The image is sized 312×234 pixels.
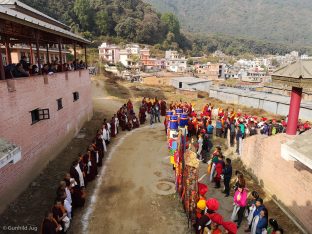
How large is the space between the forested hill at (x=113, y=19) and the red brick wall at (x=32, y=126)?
7088 centimetres

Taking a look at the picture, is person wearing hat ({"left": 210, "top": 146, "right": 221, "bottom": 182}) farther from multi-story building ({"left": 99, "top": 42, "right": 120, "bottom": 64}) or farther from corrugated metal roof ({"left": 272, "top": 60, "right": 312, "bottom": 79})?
multi-story building ({"left": 99, "top": 42, "right": 120, "bottom": 64})

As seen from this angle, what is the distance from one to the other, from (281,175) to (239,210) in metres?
2.09

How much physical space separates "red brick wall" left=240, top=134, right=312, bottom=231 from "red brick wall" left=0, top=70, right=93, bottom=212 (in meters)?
8.21

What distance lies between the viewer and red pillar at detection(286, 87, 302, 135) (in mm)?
8492

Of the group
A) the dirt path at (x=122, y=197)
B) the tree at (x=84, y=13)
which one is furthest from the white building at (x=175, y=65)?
the dirt path at (x=122, y=197)

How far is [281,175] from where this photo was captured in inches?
363

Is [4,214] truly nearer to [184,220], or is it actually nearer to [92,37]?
[184,220]

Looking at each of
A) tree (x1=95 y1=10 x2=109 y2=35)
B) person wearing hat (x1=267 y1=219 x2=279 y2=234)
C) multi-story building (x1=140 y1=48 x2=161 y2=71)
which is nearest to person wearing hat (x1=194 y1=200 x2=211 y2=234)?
person wearing hat (x1=267 y1=219 x2=279 y2=234)

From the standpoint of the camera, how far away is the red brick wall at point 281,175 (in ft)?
25.8

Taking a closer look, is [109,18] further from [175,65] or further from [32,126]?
[32,126]

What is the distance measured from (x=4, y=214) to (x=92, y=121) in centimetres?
1240

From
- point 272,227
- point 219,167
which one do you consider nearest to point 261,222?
point 272,227

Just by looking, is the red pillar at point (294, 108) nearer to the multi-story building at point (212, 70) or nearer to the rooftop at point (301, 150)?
the rooftop at point (301, 150)

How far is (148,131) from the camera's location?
18453mm
